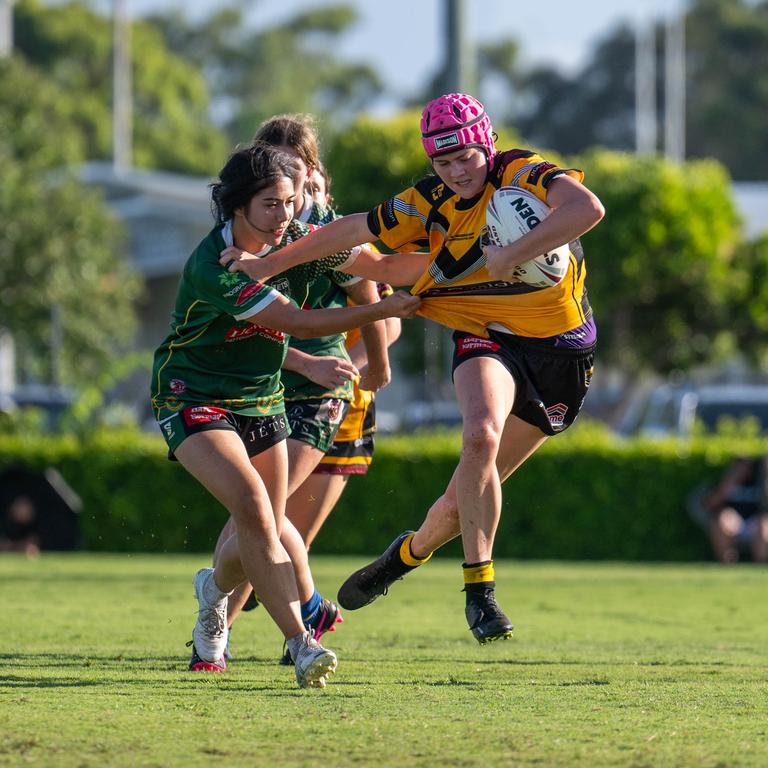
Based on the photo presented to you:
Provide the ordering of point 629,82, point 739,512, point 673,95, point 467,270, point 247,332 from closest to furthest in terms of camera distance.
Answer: point 247,332 < point 467,270 < point 739,512 < point 673,95 < point 629,82

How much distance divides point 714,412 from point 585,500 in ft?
12.7

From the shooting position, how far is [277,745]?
4.87 metres

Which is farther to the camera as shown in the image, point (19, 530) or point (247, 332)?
point (19, 530)

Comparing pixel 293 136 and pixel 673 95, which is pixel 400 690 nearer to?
pixel 293 136

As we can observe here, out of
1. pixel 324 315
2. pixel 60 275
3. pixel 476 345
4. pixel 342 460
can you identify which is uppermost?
pixel 60 275

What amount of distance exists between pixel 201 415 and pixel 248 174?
3.14ft

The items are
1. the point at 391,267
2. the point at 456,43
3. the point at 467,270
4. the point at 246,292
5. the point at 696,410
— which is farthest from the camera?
the point at 696,410

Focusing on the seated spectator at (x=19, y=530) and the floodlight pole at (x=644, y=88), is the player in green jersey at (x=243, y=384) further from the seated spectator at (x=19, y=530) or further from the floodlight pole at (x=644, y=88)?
the floodlight pole at (x=644, y=88)

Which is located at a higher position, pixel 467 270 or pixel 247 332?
pixel 467 270

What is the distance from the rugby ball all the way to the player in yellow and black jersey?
0.16ft

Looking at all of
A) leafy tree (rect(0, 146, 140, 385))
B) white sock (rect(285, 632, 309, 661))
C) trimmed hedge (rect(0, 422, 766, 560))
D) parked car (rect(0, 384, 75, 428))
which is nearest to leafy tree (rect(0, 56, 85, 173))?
leafy tree (rect(0, 146, 140, 385))

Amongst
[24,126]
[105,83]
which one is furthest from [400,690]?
[105,83]

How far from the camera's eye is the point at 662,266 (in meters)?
31.3

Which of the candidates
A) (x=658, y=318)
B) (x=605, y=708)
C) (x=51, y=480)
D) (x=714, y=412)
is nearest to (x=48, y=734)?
(x=605, y=708)
